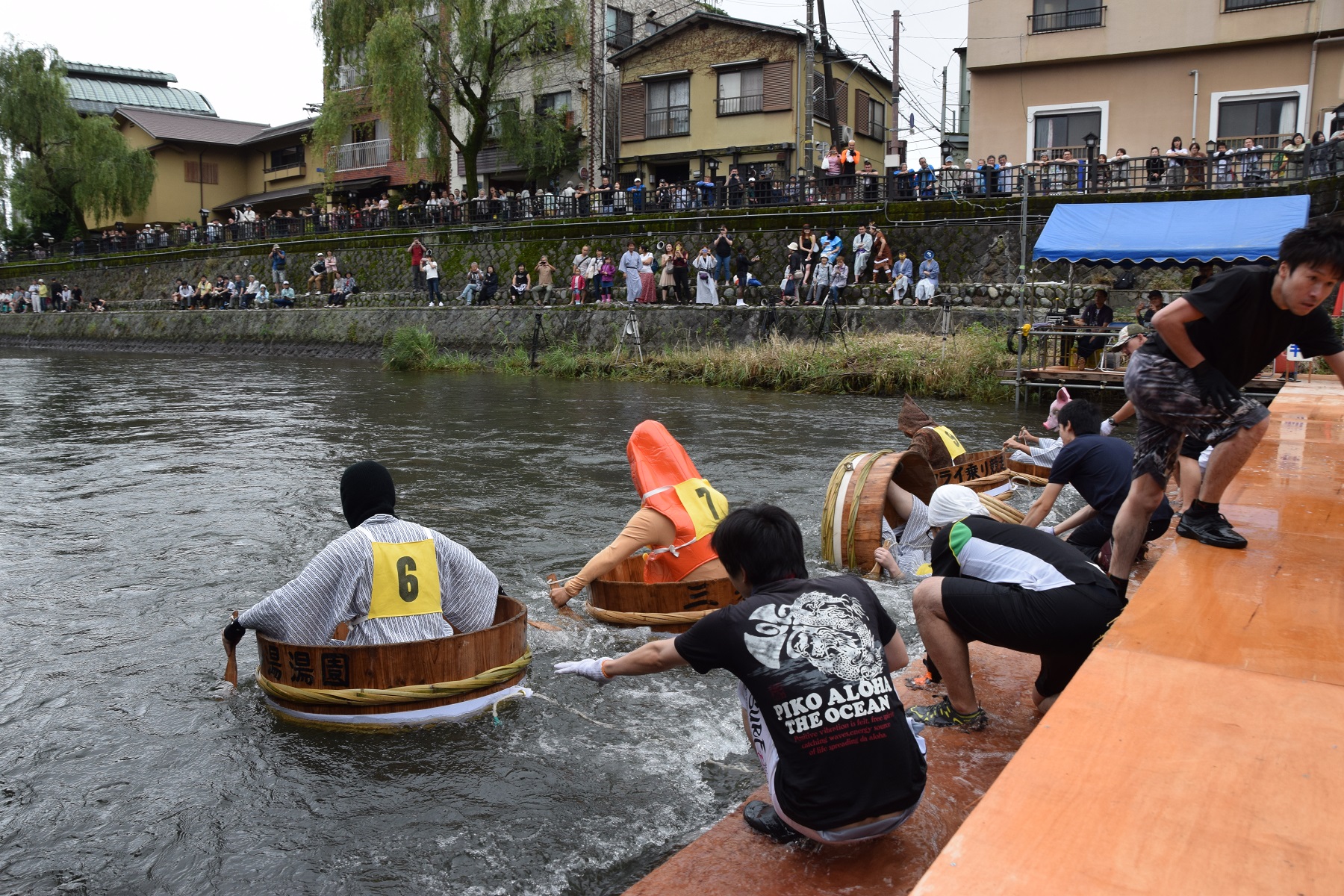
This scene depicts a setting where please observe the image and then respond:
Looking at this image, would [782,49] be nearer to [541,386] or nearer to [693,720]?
[541,386]

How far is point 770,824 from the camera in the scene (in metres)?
3.29

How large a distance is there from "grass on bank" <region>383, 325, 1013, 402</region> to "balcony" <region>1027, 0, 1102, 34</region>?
444 inches

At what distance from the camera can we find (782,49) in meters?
35.3

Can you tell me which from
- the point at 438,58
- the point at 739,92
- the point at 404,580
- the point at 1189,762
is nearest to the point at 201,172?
the point at 438,58

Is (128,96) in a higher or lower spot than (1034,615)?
higher

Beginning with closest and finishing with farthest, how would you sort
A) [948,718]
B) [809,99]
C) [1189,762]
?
[1189,762] → [948,718] → [809,99]

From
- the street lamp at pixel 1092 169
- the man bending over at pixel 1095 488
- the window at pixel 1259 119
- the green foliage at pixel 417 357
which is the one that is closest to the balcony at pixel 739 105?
the street lamp at pixel 1092 169

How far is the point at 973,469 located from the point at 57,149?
5351 cm

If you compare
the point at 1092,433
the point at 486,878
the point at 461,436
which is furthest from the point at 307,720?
the point at 461,436

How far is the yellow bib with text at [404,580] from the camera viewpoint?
487 centimetres

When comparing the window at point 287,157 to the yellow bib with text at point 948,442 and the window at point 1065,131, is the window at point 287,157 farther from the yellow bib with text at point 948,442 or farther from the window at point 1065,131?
the yellow bib with text at point 948,442

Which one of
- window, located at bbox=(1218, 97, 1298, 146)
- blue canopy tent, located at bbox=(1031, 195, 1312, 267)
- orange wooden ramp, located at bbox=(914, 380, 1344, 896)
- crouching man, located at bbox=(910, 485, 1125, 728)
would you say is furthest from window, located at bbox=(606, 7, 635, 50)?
orange wooden ramp, located at bbox=(914, 380, 1344, 896)

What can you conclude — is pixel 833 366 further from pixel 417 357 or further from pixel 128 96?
pixel 128 96

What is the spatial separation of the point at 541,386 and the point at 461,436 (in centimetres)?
773
